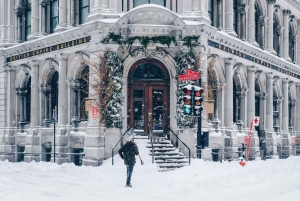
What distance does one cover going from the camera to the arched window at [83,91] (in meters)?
27.0

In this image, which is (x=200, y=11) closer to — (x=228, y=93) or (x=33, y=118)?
(x=228, y=93)

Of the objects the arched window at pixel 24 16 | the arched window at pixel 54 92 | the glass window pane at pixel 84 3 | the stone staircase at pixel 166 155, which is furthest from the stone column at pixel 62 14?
the stone staircase at pixel 166 155

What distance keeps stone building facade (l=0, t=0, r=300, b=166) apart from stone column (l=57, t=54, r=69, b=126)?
0.18ft

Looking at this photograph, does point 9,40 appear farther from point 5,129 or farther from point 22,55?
point 5,129

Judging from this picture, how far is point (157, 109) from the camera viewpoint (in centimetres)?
2559

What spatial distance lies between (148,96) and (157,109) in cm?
84

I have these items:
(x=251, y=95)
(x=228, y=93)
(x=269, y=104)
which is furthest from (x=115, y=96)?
(x=269, y=104)

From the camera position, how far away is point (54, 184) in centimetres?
1630

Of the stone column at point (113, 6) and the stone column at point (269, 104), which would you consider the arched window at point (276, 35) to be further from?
the stone column at point (113, 6)

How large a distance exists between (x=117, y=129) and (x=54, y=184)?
27.3 ft

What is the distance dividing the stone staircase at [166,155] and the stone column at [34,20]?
36.1 feet

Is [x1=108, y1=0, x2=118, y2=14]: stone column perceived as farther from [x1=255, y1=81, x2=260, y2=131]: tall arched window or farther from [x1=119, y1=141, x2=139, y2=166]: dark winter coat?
[x1=255, y1=81, x2=260, y2=131]: tall arched window

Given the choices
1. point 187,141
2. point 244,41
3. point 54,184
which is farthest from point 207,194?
point 244,41

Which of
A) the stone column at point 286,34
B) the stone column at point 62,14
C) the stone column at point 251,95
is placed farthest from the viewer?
the stone column at point 286,34
